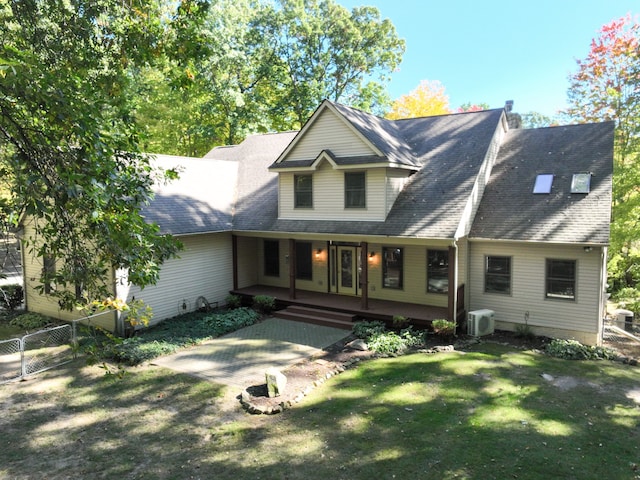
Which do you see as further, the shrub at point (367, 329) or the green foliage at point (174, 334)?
the shrub at point (367, 329)

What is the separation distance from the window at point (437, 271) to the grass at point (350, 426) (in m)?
4.29

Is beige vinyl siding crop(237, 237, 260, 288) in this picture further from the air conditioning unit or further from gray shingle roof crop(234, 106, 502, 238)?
the air conditioning unit

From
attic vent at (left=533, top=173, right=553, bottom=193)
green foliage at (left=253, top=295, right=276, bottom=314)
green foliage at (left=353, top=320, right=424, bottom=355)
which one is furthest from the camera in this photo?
green foliage at (left=253, top=295, right=276, bottom=314)

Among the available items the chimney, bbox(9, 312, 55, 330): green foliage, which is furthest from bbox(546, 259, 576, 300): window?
bbox(9, 312, 55, 330): green foliage

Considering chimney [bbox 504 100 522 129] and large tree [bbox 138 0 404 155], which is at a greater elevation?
large tree [bbox 138 0 404 155]

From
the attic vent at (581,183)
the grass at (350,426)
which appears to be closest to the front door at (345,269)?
the grass at (350,426)

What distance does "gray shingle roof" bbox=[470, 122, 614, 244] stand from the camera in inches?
526

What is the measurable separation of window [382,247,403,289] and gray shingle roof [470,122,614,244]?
2.90m

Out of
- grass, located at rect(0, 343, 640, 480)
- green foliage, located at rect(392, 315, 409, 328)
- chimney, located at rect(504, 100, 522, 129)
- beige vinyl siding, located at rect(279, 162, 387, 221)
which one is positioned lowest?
grass, located at rect(0, 343, 640, 480)

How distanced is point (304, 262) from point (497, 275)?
25.3 ft

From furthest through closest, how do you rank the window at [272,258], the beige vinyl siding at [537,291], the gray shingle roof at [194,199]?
the window at [272,258], the gray shingle roof at [194,199], the beige vinyl siding at [537,291]

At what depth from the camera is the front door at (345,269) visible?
17289 millimetres

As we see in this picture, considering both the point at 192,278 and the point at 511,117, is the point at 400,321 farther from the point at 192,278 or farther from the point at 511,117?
the point at 511,117

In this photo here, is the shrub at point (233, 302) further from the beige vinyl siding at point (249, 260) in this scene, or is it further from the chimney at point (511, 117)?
the chimney at point (511, 117)
